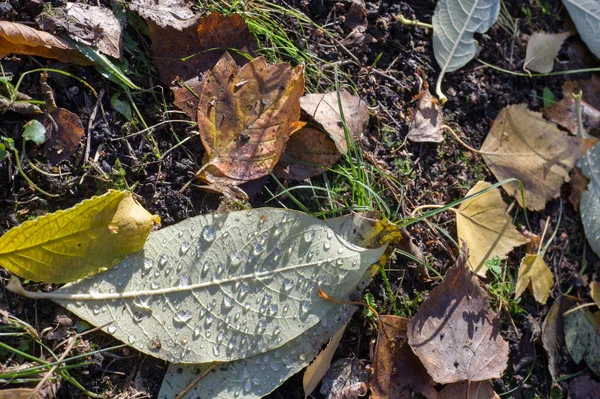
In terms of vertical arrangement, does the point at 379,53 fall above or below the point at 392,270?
above

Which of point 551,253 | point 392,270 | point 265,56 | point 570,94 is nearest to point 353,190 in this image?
point 392,270

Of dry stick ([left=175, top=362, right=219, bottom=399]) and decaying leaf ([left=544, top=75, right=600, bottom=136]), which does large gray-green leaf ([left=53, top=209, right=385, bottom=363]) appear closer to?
dry stick ([left=175, top=362, right=219, bottom=399])

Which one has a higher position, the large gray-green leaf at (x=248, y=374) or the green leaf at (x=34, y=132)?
the green leaf at (x=34, y=132)

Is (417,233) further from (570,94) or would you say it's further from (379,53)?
(570,94)

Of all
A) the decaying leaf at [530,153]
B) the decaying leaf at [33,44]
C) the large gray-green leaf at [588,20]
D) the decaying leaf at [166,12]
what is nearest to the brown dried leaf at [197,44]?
the decaying leaf at [166,12]

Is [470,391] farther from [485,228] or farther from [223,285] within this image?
[223,285]

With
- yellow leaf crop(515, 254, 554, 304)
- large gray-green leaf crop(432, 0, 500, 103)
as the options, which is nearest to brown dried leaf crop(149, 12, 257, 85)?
large gray-green leaf crop(432, 0, 500, 103)

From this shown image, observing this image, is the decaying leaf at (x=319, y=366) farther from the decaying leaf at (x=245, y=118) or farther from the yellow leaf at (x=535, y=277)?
the yellow leaf at (x=535, y=277)
